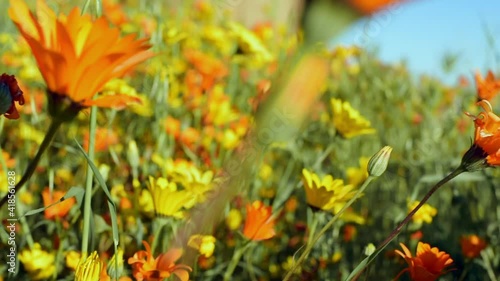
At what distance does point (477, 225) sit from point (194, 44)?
1099mm

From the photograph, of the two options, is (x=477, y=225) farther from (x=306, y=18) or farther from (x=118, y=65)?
(x=306, y=18)

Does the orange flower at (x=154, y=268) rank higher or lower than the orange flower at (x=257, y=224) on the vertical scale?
higher

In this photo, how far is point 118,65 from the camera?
39cm

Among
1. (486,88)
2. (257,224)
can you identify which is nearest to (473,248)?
(486,88)

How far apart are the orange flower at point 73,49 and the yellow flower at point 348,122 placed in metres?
0.55

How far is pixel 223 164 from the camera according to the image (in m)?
1.12

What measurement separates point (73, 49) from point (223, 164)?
0.76 meters

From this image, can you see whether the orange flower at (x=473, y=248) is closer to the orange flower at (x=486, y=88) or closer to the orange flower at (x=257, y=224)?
the orange flower at (x=486, y=88)

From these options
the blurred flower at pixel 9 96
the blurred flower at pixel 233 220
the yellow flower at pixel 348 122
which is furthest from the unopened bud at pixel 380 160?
the blurred flower at pixel 233 220

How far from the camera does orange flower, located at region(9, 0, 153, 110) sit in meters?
0.36

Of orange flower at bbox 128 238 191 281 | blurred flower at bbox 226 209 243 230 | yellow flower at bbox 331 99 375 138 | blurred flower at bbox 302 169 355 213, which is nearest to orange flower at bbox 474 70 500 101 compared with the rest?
yellow flower at bbox 331 99 375 138

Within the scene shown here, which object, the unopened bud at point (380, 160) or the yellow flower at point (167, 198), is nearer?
the unopened bud at point (380, 160)

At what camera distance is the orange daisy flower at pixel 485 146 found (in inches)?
19.5

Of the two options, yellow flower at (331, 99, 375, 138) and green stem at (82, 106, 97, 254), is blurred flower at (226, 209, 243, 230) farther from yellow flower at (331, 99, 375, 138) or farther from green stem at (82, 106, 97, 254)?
green stem at (82, 106, 97, 254)
